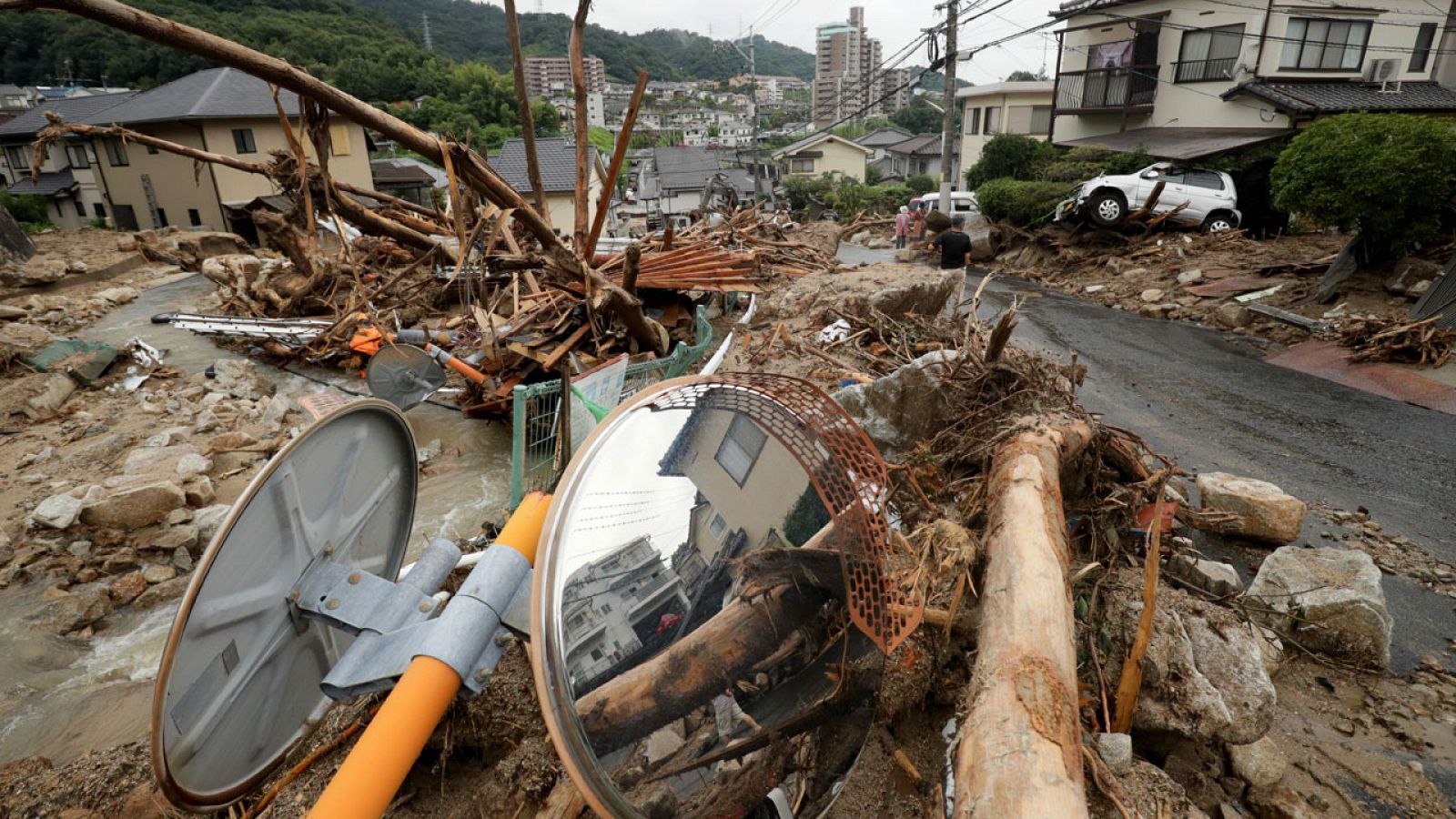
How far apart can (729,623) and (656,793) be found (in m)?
0.40

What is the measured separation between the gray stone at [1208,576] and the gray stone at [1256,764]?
1.16 metres

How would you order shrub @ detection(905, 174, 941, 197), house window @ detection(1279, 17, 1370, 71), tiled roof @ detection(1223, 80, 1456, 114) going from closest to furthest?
tiled roof @ detection(1223, 80, 1456, 114)
house window @ detection(1279, 17, 1370, 71)
shrub @ detection(905, 174, 941, 197)

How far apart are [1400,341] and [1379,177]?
2.69 meters

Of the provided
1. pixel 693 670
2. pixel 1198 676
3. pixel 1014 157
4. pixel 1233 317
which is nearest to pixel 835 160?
pixel 1014 157

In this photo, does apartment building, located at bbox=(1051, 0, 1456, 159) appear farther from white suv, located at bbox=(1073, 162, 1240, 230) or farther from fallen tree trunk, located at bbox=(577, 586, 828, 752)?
fallen tree trunk, located at bbox=(577, 586, 828, 752)

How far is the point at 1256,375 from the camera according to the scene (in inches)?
326

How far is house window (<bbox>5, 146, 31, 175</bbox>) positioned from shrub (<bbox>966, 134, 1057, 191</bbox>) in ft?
152

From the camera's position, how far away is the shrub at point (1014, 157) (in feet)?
77.9

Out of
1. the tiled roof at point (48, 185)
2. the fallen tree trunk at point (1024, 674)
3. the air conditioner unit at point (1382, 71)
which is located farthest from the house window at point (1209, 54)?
the tiled roof at point (48, 185)

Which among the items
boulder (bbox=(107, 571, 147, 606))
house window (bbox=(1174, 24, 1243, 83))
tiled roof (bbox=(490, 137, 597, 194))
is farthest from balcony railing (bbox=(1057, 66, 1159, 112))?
boulder (bbox=(107, 571, 147, 606))

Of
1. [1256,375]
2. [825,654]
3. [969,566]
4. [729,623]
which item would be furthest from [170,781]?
[1256,375]

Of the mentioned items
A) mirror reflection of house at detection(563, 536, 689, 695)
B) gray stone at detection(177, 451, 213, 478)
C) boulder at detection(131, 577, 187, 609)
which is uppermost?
mirror reflection of house at detection(563, 536, 689, 695)

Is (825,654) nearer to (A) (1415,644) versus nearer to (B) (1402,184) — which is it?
(A) (1415,644)

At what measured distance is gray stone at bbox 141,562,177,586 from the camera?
493cm
